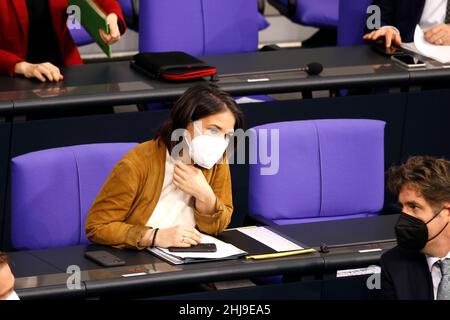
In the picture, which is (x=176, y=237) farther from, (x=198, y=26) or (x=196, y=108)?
(x=198, y=26)

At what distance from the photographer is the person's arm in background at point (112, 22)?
4.81 meters

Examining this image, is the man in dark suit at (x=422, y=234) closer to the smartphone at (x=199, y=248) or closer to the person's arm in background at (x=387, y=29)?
the smartphone at (x=199, y=248)

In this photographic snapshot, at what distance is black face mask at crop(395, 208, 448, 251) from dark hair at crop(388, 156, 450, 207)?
0.18 feet

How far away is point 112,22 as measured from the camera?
4855 millimetres

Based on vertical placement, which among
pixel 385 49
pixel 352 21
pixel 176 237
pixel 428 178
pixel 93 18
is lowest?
pixel 176 237

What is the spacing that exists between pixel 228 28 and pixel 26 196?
2.04m

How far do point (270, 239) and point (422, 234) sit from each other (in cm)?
63

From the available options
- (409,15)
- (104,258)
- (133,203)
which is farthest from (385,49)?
(104,258)

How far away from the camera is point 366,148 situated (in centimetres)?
445

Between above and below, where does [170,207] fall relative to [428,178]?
below

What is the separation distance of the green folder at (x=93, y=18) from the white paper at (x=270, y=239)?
1.22 meters

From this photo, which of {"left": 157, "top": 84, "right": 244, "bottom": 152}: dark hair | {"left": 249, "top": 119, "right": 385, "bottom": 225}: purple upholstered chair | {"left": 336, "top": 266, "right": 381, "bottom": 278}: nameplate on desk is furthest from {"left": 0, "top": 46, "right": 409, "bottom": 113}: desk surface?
{"left": 336, "top": 266, "right": 381, "bottom": 278}: nameplate on desk

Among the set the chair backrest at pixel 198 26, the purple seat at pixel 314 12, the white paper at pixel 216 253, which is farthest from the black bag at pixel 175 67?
the purple seat at pixel 314 12
